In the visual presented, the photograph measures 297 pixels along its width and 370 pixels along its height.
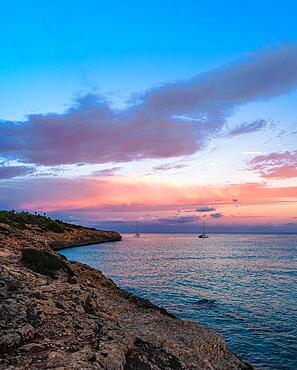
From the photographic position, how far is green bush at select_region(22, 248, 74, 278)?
25.6 metres

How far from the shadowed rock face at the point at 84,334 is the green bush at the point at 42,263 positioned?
0.85 metres

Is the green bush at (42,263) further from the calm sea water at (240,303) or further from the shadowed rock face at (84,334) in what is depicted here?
the calm sea water at (240,303)

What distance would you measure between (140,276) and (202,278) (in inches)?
447

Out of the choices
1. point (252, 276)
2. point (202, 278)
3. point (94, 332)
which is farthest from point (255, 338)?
point (252, 276)

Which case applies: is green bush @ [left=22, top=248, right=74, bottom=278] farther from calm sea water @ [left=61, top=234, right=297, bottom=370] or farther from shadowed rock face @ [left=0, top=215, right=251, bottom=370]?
calm sea water @ [left=61, top=234, right=297, bottom=370]

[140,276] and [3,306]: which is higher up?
[3,306]

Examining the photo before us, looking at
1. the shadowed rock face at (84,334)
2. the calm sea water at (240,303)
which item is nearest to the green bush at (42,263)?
the shadowed rock face at (84,334)

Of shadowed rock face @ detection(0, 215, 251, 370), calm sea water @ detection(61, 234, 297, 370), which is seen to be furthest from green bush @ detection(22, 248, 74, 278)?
calm sea water @ detection(61, 234, 297, 370)

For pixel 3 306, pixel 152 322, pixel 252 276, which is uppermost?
pixel 3 306

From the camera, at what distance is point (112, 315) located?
20.1m

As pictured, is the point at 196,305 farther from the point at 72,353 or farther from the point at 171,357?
the point at 72,353

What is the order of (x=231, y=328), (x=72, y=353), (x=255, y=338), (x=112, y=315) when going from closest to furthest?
(x=72, y=353)
(x=112, y=315)
(x=255, y=338)
(x=231, y=328)

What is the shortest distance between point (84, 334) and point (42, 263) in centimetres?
1405

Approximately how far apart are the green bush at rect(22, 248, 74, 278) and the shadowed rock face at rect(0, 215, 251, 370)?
85cm
